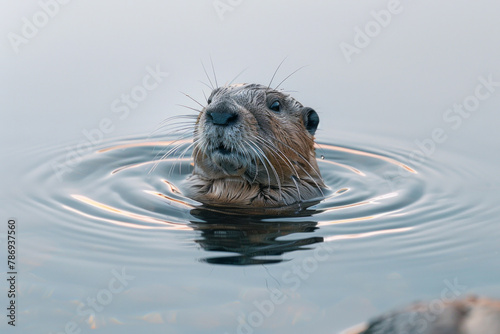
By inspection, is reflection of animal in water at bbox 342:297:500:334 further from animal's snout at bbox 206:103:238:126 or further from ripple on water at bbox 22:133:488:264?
animal's snout at bbox 206:103:238:126

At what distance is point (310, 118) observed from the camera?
6.59 meters

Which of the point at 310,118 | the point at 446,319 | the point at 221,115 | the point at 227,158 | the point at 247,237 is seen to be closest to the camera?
the point at 446,319

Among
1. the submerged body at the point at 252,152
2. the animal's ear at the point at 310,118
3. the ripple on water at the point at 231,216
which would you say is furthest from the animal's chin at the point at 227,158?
the animal's ear at the point at 310,118

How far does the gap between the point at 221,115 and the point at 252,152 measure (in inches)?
16.5

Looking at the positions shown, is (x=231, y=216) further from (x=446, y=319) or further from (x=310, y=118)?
(x=446, y=319)

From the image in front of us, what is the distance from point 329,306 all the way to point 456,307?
1.18 metres

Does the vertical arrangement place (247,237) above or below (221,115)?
below

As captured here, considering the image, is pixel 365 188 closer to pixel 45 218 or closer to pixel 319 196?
pixel 319 196

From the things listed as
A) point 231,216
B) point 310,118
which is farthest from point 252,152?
point 310,118

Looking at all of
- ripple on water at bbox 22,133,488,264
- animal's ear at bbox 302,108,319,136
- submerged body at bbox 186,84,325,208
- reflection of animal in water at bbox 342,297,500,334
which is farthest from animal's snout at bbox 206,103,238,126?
A: reflection of animal in water at bbox 342,297,500,334

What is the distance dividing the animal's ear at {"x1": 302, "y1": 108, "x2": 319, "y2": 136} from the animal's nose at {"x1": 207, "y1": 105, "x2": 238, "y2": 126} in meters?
1.22

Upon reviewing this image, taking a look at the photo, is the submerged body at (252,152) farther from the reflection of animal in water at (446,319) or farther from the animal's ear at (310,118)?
the reflection of animal in water at (446,319)

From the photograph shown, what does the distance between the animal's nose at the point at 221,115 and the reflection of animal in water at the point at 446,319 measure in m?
2.79

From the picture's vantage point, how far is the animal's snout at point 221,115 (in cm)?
548
